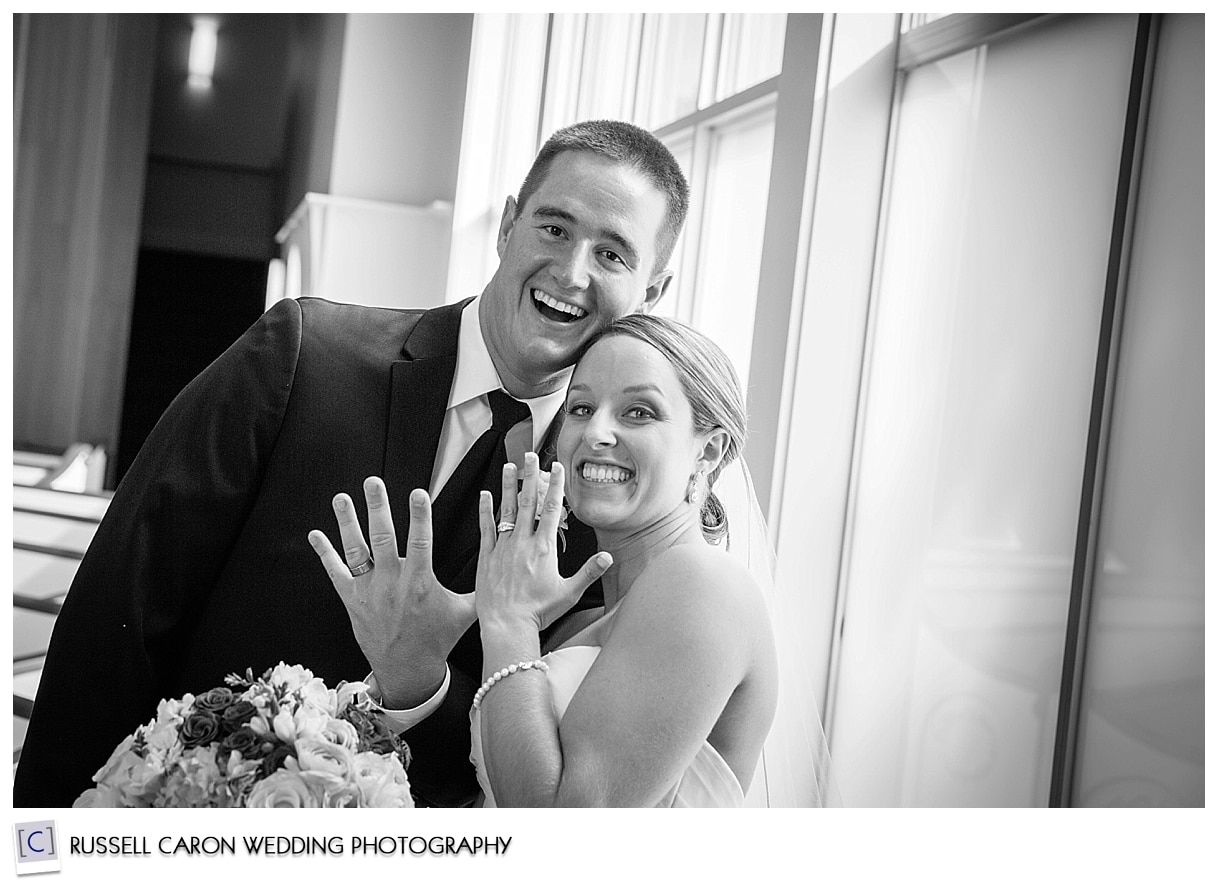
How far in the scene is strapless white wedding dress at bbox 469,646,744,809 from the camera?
1.76m

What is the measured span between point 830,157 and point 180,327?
4.18 feet

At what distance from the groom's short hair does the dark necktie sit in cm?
35

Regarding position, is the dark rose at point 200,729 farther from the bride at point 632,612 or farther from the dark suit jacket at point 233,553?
the bride at point 632,612

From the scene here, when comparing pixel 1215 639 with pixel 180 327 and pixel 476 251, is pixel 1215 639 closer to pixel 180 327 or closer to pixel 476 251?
pixel 476 251

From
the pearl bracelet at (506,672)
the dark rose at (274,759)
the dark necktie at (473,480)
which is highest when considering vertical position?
the dark necktie at (473,480)

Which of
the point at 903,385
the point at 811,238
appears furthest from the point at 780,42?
the point at 903,385

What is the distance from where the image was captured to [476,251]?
205 cm

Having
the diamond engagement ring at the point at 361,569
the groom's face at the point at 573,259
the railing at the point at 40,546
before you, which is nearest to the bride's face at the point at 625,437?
the groom's face at the point at 573,259

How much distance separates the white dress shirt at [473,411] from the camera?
6.40ft

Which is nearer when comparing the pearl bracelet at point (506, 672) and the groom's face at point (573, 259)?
the pearl bracelet at point (506, 672)

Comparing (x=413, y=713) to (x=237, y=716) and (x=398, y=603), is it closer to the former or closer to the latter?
(x=398, y=603)

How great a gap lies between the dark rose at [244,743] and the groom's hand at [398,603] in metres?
0.24
